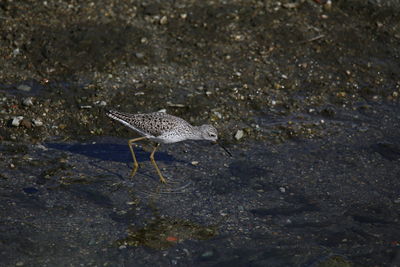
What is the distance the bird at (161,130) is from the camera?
8.48 meters

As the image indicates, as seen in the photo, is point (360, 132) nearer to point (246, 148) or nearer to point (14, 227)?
point (246, 148)

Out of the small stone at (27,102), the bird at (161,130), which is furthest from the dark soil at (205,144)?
the bird at (161,130)

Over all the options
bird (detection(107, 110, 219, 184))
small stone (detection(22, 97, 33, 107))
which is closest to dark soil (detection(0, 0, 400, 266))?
small stone (detection(22, 97, 33, 107))

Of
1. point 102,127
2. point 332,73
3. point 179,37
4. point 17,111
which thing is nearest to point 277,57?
point 332,73

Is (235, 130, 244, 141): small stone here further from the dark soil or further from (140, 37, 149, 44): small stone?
(140, 37, 149, 44): small stone

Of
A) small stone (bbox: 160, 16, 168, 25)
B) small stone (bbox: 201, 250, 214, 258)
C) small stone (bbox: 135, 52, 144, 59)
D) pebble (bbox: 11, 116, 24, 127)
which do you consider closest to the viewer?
small stone (bbox: 201, 250, 214, 258)

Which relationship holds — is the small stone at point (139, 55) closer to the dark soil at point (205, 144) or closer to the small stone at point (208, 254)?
the dark soil at point (205, 144)

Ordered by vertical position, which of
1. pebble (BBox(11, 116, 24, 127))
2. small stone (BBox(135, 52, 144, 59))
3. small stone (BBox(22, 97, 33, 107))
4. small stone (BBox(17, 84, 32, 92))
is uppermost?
small stone (BBox(135, 52, 144, 59))

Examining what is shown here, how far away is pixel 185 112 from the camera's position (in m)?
10.0

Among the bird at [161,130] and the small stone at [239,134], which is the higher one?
the bird at [161,130]

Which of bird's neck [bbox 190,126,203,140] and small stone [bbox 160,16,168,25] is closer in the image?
bird's neck [bbox 190,126,203,140]

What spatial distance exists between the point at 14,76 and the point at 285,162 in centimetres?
547

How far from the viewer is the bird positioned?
8.48 meters

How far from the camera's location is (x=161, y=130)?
27.8 feet
